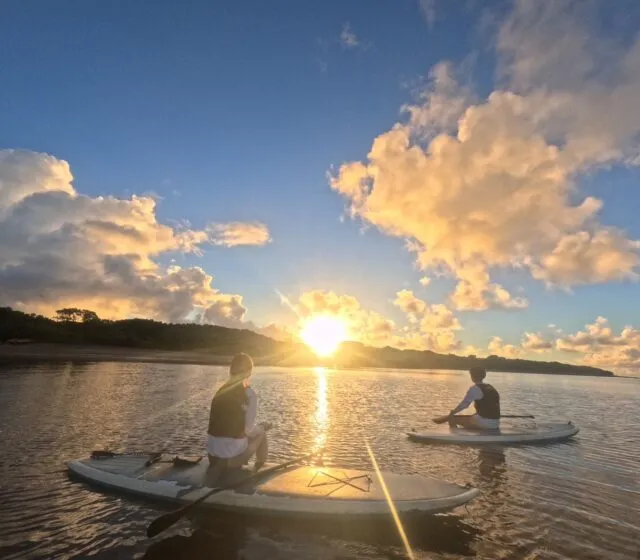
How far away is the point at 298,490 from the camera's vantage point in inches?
399

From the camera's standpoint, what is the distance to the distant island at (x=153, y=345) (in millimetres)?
89125

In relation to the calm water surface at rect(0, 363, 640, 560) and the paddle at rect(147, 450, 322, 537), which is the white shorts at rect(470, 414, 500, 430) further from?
the paddle at rect(147, 450, 322, 537)

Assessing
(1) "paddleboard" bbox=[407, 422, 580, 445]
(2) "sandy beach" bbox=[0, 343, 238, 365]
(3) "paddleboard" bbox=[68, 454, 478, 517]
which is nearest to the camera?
(3) "paddleboard" bbox=[68, 454, 478, 517]

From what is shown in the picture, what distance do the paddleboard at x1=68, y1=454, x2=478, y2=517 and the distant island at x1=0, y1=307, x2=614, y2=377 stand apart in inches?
2736

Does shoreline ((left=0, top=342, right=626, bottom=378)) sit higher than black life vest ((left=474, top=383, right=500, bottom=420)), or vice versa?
shoreline ((left=0, top=342, right=626, bottom=378))

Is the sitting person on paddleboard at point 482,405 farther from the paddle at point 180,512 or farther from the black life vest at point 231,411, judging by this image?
the black life vest at point 231,411

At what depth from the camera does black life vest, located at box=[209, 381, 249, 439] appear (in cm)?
1043

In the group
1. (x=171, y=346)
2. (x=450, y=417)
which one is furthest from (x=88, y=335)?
(x=450, y=417)

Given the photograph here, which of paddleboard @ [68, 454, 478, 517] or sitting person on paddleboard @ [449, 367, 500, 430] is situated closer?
paddleboard @ [68, 454, 478, 517]

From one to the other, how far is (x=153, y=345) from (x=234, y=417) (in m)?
107

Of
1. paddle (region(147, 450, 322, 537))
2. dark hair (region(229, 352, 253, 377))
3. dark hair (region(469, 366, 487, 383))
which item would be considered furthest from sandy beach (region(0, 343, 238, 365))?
dark hair (region(229, 352, 253, 377))

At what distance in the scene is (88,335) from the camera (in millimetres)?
104500

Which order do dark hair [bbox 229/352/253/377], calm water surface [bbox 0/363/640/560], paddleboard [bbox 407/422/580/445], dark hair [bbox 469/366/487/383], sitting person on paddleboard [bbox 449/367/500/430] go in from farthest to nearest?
sitting person on paddleboard [bbox 449/367/500/430] < dark hair [bbox 469/366/487/383] < paddleboard [bbox 407/422/580/445] < dark hair [bbox 229/352/253/377] < calm water surface [bbox 0/363/640/560]

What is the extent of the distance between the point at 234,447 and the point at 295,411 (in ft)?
62.1
